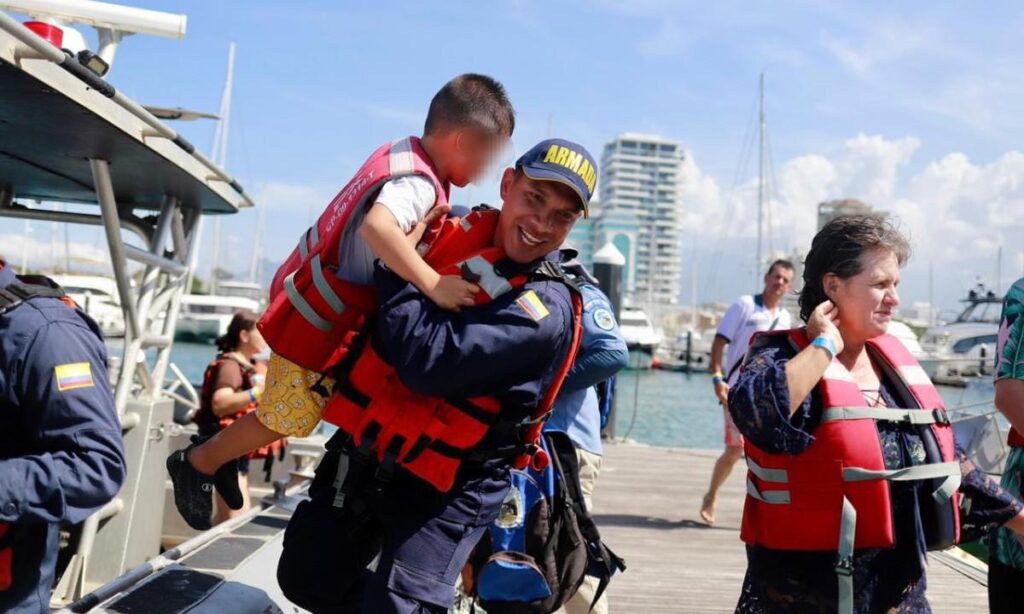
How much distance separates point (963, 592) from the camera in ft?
16.9

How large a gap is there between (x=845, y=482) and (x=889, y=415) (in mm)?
226

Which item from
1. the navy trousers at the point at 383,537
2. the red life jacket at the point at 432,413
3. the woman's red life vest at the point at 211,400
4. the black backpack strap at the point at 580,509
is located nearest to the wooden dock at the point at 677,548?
the black backpack strap at the point at 580,509

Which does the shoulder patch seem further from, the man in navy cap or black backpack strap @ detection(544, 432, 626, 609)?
the man in navy cap

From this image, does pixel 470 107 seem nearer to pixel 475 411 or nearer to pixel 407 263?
pixel 407 263

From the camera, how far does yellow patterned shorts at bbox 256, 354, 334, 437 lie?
8.04 ft

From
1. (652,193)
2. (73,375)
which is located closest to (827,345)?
(73,375)

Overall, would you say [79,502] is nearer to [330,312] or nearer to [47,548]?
[47,548]

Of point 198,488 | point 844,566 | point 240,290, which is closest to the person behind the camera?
point 844,566

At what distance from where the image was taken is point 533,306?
2.10 meters

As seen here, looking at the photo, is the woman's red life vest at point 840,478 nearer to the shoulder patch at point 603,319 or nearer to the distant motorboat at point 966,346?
the shoulder patch at point 603,319

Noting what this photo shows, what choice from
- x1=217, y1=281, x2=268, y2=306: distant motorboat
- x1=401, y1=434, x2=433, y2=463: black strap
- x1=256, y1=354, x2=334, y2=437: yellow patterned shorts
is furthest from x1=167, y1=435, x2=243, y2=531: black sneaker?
x1=217, y1=281, x2=268, y2=306: distant motorboat

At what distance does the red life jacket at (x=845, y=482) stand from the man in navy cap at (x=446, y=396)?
0.66m

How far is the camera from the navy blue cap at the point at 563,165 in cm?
216

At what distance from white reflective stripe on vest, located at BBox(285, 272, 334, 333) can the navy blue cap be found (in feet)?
2.00
